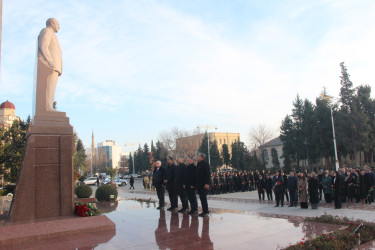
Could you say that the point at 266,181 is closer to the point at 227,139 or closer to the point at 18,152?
the point at 18,152

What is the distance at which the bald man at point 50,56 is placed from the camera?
325 inches

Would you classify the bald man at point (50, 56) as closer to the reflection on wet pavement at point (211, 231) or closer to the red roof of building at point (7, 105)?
the reflection on wet pavement at point (211, 231)

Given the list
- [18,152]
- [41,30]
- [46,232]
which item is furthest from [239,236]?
[18,152]

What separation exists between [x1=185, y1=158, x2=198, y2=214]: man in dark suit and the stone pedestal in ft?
10.8

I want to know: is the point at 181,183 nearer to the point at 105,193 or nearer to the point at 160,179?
the point at 160,179

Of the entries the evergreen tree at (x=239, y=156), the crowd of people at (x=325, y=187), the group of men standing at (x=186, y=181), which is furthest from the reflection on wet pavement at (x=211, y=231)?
the evergreen tree at (x=239, y=156)

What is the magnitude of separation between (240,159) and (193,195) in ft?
173

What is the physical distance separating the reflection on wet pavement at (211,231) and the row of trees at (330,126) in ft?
112

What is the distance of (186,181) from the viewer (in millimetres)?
9297

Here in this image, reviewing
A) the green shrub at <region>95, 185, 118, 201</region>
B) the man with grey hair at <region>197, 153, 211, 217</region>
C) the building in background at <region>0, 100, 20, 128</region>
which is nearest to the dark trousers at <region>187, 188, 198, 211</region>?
the man with grey hair at <region>197, 153, 211, 217</region>

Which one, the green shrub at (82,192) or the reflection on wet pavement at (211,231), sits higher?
the green shrub at (82,192)

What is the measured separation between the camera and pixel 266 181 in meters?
16.3

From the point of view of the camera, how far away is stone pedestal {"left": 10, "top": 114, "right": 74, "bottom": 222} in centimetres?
726

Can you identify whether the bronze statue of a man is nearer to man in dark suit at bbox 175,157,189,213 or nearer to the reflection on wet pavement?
the reflection on wet pavement
